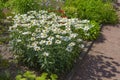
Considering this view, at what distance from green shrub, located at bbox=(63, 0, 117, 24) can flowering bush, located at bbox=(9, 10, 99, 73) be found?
9.48ft

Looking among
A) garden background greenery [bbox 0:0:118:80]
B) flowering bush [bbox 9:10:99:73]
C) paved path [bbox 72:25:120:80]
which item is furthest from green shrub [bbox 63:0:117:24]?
flowering bush [bbox 9:10:99:73]

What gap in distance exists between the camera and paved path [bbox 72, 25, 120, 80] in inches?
268

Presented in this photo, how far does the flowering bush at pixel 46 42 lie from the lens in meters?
5.97

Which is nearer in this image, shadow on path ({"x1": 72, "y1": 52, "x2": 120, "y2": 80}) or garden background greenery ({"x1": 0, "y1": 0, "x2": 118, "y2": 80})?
garden background greenery ({"x1": 0, "y1": 0, "x2": 118, "y2": 80})

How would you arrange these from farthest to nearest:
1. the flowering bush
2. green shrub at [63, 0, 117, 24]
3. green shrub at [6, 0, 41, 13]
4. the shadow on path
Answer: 1. green shrub at [63, 0, 117, 24]
2. green shrub at [6, 0, 41, 13]
3. the shadow on path
4. the flowering bush

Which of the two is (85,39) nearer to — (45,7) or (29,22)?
(45,7)

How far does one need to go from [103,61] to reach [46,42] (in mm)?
2130

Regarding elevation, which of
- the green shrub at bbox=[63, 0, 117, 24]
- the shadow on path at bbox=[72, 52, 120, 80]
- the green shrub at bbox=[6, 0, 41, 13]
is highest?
the green shrub at bbox=[6, 0, 41, 13]

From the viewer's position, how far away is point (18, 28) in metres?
6.46

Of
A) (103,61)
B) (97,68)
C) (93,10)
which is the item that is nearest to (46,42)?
(97,68)

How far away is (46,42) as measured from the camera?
593 centimetres

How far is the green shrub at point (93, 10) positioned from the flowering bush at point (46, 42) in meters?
2.89

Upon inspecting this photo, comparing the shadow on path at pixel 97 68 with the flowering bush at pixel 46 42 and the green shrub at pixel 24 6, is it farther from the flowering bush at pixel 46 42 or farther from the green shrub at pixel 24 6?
the green shrub at pixel 24 6

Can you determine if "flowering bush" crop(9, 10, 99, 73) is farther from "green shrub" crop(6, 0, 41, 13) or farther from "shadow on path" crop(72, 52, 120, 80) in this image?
"green shrub" crop(6, 0, 41, 13)
